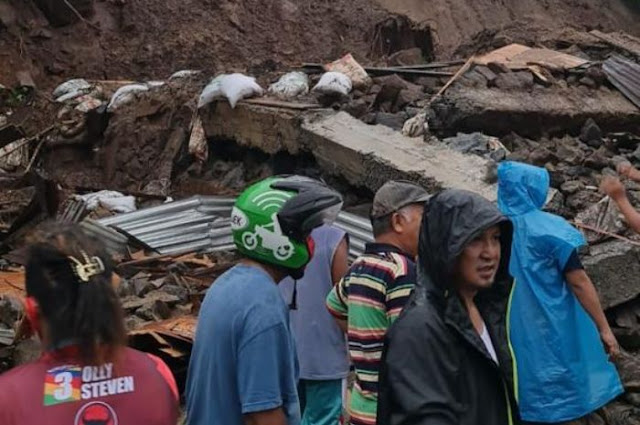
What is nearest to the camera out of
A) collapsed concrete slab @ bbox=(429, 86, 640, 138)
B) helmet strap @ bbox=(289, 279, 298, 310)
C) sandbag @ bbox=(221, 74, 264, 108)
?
helmet strap @ bbox=(289, 279, 298, 310)

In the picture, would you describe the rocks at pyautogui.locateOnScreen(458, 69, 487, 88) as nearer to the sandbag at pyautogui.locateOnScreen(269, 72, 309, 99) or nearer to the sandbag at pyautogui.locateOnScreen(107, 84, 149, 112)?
the sandbag at pyautogui.locateOnScreen(269, 72, 309, 99)

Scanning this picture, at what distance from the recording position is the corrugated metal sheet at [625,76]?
374 inches

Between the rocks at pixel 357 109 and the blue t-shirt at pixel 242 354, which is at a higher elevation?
the rocks at pixel 357 109

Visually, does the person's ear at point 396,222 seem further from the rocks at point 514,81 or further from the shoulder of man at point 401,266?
the rocks at point 514,81

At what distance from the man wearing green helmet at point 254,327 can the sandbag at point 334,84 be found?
6.58m

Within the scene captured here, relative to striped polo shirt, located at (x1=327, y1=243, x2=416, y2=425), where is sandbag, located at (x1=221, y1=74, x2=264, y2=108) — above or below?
above

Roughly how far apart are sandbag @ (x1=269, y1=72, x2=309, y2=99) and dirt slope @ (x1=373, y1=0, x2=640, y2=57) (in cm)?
937

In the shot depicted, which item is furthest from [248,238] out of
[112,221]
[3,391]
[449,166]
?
[112,221]

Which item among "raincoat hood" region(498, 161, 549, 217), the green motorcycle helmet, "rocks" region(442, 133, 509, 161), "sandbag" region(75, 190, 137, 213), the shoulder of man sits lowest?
the shoulder of man

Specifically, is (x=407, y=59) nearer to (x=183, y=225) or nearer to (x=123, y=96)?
(x=123, y=96)

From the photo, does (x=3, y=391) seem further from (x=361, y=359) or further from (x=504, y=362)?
(x=361, y=359)

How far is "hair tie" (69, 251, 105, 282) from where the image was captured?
245cm

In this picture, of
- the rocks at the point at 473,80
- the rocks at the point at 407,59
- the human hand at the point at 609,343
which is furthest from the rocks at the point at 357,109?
the human hand at the point at 609,343

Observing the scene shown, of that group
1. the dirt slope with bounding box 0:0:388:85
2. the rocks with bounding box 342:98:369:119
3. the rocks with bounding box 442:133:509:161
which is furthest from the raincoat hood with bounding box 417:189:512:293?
the dirt slope with bounding box 0:0:388:85
